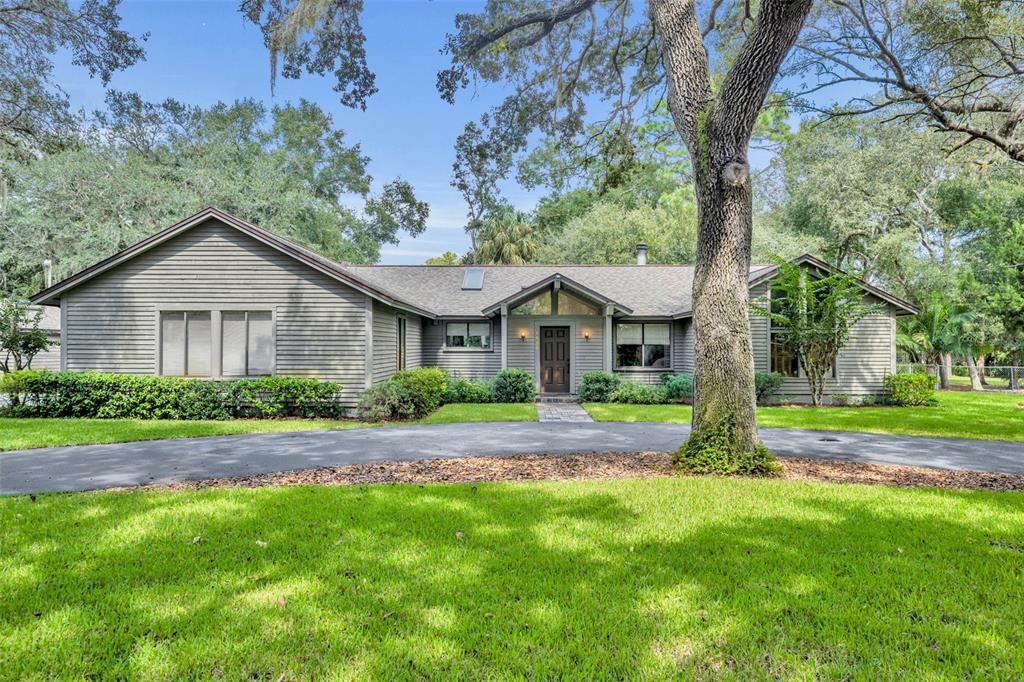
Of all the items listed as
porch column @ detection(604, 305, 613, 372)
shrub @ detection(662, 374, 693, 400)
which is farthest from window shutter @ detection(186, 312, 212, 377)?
shrub @ detection(662, 374, 693, 400)

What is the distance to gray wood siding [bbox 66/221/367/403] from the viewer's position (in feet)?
42.8

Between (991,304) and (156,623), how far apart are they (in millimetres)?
30097

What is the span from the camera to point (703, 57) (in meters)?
7.33

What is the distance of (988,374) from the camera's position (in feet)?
93.4

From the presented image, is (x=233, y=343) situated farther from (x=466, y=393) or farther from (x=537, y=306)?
(x=537, y=306)

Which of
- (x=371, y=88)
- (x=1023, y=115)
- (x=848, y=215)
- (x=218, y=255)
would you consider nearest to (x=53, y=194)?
(x=218, y=255)

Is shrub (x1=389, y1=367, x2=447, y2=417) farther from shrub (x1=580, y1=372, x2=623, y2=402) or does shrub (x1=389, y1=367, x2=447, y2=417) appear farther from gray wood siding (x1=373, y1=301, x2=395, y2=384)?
shrub (x1=580, y1=372, x2=623, y2=402)

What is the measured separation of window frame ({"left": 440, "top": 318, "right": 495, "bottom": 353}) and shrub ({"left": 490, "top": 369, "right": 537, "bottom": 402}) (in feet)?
6.31

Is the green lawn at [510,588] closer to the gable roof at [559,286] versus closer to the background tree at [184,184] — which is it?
the gable roof at [559,286]

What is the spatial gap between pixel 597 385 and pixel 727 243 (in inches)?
388

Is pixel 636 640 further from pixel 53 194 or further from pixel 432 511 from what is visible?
pixel 53 194

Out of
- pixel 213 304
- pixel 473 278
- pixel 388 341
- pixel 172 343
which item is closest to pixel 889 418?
pixel 388 341

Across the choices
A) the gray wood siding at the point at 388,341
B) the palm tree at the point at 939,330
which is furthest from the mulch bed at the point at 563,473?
the palm tree at the point at 939,330

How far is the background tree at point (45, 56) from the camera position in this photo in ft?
38.3
